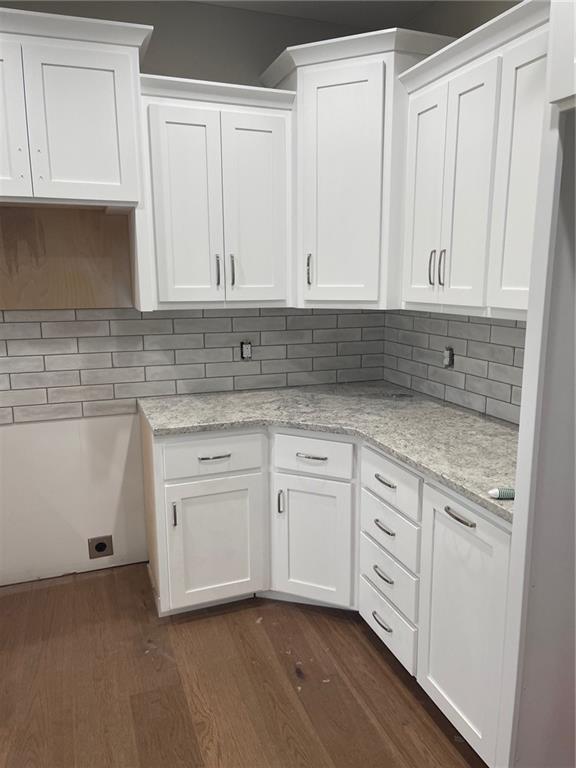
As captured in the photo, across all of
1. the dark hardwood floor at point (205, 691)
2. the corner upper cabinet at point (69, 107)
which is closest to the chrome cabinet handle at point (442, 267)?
the corner upper cabinet at point (69, 107)

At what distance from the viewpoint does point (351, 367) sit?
10.2 feet

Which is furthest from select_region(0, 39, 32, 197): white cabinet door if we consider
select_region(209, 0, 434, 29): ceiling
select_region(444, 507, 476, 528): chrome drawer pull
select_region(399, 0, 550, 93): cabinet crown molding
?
select_region(444, 507, 476, 528): chrome drawer pull

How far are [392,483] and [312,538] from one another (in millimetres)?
588

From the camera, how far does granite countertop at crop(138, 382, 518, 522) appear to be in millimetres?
1739

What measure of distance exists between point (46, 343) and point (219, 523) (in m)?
1.18

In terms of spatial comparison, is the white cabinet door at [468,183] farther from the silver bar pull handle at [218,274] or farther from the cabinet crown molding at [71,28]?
the cabinet crown molding at [71,28]

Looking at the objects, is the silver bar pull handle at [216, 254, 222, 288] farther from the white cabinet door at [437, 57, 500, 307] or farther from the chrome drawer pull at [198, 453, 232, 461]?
the white cabinet door at [437, 57, 500, 307]

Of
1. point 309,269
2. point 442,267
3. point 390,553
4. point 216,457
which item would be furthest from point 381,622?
point 309,269

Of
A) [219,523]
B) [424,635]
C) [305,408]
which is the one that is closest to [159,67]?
[305,408]

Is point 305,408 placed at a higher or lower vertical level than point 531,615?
higher

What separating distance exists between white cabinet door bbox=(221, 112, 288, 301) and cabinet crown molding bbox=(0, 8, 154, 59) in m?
0.45

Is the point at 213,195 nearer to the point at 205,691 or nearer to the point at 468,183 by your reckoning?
the point at 468,183

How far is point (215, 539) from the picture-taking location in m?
2.43

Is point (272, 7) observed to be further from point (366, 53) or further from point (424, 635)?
point (424, 635)
